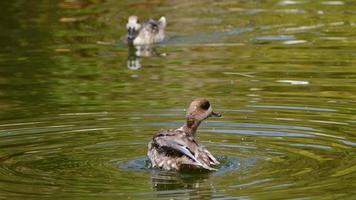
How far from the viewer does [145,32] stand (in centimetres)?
2036

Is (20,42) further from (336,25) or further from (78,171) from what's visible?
(78,171)

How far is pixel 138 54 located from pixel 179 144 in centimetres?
869

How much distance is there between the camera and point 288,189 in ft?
31.9

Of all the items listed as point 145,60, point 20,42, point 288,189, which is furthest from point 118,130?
point 20,42

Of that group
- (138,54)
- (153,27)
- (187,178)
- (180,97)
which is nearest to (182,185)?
(187,178)

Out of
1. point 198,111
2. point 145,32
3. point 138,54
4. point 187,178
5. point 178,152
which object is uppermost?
point 198,111

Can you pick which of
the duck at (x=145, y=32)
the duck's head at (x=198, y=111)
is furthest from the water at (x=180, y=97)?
the duck's head at (x=198, y=111)

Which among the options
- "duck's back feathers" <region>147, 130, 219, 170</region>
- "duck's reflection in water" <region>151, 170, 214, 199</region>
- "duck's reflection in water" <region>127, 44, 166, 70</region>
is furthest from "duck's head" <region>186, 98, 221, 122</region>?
"duck's reflection in water" <region>127, 44, 166, 70</region>

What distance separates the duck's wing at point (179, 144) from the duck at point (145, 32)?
899cm

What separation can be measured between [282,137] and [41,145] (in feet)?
7.73

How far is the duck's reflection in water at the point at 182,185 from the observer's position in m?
9.83

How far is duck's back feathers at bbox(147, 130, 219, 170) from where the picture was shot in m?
10.6

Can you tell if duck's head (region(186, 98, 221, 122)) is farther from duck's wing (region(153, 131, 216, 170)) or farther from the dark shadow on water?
the dark shadow on water

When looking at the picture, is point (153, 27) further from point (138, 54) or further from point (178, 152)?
point (178, 152)
